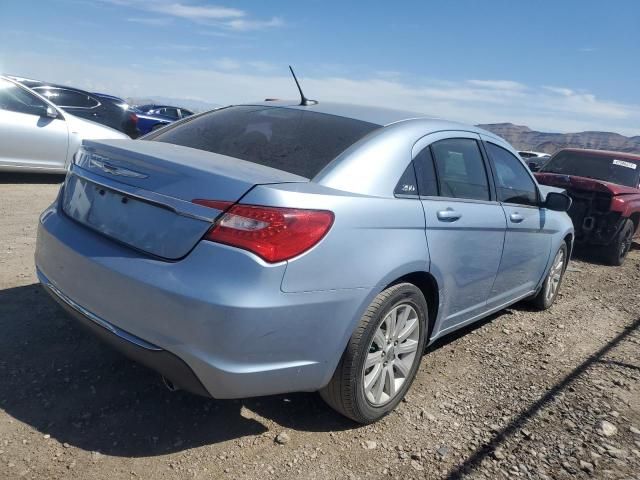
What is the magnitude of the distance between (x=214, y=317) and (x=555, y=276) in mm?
4035

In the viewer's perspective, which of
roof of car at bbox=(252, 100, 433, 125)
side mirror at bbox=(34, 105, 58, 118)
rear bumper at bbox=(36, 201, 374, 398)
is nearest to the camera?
rear bumper at bbox=(36, 201, 374, 398)

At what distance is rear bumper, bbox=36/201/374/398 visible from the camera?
2.08 m

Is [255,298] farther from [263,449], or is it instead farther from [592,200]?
[592,200]

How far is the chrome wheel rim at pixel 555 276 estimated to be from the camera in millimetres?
4934

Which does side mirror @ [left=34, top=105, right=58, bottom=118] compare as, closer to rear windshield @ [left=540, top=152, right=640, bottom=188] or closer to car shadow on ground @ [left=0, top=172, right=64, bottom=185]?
car shadow on ground @ [left=0, top=172, right=64, bottom=185]

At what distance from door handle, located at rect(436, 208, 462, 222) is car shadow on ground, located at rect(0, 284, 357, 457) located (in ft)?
3.98

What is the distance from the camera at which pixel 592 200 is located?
7.14 meters

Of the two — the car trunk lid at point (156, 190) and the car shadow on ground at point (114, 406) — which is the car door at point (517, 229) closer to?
the car shadow on ground at point (114, 406)

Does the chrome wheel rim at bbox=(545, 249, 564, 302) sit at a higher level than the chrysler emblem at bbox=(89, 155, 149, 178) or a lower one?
lower

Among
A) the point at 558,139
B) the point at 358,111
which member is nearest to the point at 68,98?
the point at 358,111

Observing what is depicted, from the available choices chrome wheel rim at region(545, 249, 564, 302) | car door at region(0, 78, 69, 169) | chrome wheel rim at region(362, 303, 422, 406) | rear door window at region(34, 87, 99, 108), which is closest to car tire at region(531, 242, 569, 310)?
chrome wheel rim at region(545, 249, 564, 302)

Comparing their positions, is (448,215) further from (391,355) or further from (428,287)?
(391,355)

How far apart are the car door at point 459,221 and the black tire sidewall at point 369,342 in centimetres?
20

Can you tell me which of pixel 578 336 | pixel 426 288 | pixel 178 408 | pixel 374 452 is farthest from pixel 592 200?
pixel 178 408
